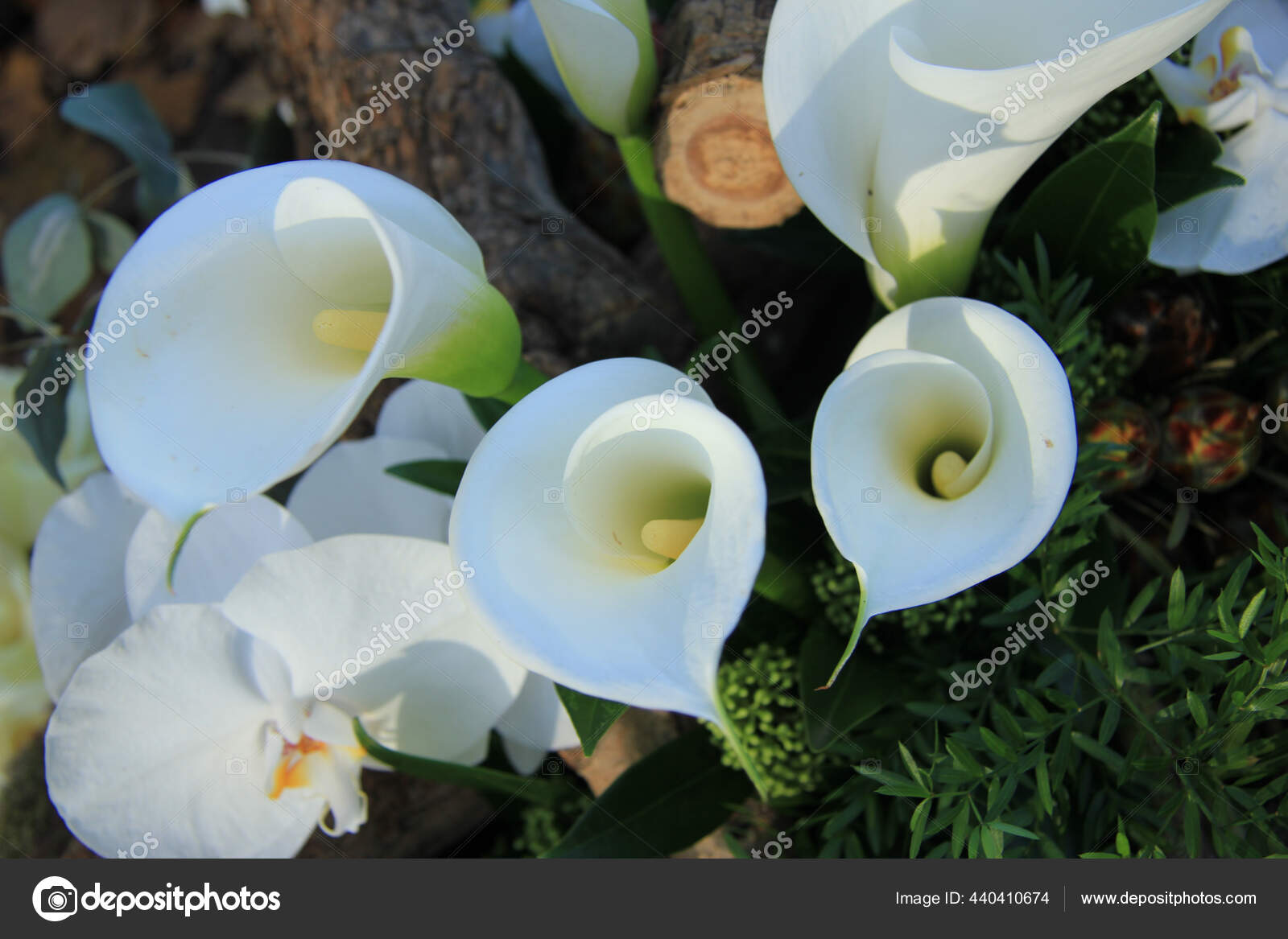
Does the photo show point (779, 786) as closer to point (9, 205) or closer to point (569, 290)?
point (569, 290)

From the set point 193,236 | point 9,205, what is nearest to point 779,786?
point 193,236

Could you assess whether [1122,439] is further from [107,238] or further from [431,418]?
[107,238]

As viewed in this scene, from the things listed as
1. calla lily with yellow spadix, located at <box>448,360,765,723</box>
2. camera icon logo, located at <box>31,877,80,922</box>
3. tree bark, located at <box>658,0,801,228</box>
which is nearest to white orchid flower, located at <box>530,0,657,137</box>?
tree bark, located at <box>658,0,801,228</box>

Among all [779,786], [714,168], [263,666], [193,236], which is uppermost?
[193,236]

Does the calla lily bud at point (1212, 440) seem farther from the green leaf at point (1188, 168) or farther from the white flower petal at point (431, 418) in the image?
the white flower petal at point (431, 418)

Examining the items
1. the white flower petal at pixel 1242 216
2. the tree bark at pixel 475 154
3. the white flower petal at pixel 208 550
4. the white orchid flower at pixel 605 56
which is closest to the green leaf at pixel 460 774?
the white flower petal at pixel 208 550
